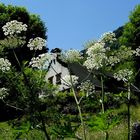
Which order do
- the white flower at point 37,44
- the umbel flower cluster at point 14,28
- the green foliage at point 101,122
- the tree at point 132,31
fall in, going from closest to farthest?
1. the green foliage at point 101,122
2. the umbel flower cluster at point 14,28
3. the white flower at point 37,44
4. the tree at point 132,31

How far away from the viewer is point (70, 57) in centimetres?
671

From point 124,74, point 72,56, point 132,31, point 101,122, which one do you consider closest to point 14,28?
point 72,56

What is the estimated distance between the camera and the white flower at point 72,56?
6691 millimetres

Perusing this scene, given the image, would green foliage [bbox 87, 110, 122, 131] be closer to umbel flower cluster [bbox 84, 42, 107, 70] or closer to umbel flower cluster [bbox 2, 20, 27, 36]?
umbel flower cluster [bbox 84, 42, 107, 70]

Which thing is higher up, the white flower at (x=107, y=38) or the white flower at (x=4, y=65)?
the white flower at (x=107, y=38)

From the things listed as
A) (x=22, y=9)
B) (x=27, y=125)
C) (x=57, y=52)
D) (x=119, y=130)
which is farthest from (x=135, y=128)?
(x=22, y=9)

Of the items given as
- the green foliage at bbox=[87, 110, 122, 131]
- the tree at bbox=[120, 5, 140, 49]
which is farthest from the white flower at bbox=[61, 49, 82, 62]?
the tree at bbox=[120, 5, 140, 49]

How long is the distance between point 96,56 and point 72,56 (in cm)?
44

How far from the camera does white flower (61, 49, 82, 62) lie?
669cm

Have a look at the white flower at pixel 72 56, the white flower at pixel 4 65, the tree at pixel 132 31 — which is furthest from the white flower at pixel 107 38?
the tree at pixel 132 31

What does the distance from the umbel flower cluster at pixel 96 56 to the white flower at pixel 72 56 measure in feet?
0.79

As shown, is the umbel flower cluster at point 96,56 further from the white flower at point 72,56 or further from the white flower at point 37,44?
the white flower at point 37,44

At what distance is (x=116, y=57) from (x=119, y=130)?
38.6ft

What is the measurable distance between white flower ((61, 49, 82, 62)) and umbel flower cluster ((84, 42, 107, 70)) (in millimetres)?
241
